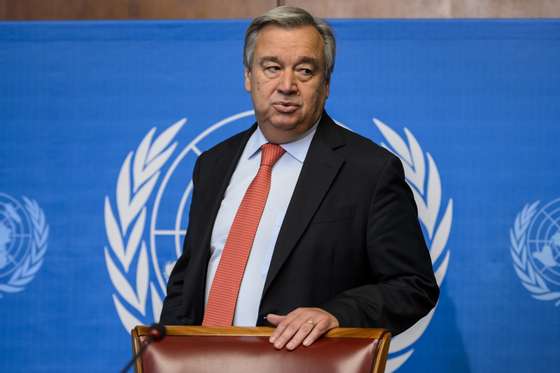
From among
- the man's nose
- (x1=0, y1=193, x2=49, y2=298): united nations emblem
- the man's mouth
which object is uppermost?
the man's nose

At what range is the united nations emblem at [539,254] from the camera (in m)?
2.46

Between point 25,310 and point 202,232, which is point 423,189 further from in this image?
point 25,310

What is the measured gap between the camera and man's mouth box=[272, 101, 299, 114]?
6.22 ft

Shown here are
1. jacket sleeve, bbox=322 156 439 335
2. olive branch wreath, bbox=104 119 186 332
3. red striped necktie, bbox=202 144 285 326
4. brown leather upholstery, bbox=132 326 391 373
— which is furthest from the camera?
olive branch wreath, bbox=104 119 186 332

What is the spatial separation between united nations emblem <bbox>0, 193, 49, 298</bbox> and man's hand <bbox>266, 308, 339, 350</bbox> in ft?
4.87

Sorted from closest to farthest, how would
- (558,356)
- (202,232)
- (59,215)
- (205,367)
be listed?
(205,367) < (202,232) < (558,356) < (59,215)

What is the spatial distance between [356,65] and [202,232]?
92cm

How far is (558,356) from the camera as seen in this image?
246 centimetres

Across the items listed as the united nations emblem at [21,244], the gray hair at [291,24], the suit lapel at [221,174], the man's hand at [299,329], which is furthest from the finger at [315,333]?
the united nations emblem at [21,244]

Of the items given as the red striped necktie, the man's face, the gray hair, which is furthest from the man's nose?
the red striped necktie

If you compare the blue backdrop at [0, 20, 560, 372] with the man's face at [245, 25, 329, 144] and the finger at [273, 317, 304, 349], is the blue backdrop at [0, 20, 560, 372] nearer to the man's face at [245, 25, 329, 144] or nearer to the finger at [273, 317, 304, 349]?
the man's face at [245, 25, 329, 144]

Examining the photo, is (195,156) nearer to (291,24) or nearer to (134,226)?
(134,226)

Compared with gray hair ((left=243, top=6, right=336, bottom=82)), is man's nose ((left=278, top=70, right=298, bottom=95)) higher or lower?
lower

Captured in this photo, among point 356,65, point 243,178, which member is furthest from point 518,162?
point 243,178
